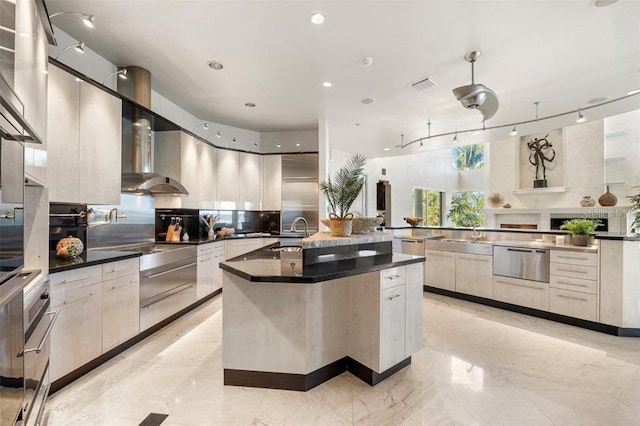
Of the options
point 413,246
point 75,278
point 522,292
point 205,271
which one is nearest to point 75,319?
point 75,278

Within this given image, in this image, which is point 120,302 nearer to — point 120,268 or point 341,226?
point 120,268

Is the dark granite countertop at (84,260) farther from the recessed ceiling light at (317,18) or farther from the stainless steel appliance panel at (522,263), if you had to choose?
the stainless steel appliance panel at (522,263)

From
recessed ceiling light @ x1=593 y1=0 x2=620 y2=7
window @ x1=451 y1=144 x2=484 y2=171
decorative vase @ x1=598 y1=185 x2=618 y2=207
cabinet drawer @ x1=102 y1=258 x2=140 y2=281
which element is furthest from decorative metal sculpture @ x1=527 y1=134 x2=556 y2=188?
cabinet drawer @ x1=102 y1=258 x2=140 y2=281

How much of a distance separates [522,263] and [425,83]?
9.03 feet

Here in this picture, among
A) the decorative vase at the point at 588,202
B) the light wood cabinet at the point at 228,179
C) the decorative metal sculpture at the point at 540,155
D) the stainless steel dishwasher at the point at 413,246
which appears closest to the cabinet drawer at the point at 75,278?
the light wood cabinet at the point at 228,179

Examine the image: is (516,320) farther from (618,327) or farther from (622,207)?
(622,207)

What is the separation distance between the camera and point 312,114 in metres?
4.83

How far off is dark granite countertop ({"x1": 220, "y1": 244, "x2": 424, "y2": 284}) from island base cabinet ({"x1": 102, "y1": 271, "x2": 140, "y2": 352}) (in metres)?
1.15

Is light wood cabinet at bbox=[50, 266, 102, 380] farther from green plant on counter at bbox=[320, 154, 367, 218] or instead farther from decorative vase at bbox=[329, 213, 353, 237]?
green plant on counter at bbox=[320, 154, 367, 218]

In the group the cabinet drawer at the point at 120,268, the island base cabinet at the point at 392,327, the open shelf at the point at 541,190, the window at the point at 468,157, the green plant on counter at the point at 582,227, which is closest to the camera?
the island base cabinet at the point at 392,327

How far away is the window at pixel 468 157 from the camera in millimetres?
10758

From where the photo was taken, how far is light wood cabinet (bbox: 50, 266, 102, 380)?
6.88 ft

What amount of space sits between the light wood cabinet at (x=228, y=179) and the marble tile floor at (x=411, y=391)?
2522mm

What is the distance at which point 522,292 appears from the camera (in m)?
3.96
